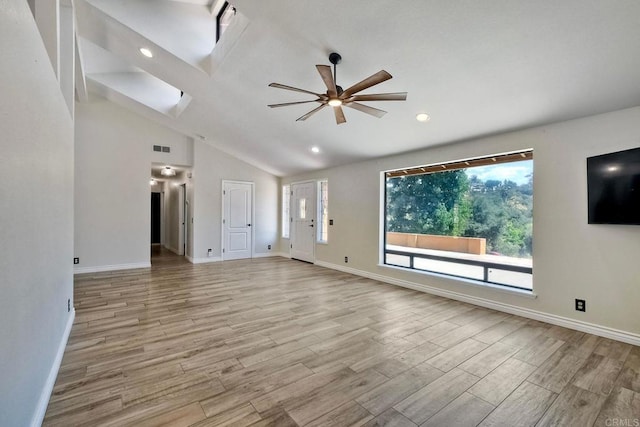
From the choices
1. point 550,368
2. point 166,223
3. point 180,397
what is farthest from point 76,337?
point 166,223

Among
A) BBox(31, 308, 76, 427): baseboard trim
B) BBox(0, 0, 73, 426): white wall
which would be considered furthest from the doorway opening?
BBox(0, 0, 73, 426): white wall

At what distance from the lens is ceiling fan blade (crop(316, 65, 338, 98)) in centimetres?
236

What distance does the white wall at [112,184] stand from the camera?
231 inches

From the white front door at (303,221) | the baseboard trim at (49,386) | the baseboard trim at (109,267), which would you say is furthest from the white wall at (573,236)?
the baseboard trim at (109,267)

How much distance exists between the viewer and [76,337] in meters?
2.88

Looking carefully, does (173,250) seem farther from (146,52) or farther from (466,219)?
(466,219)

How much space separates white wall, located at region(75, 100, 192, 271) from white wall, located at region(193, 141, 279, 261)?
101cm

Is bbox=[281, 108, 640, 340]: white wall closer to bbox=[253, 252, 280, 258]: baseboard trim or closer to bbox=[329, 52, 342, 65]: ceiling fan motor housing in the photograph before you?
bbox=[329, 52, 342, 65]: ceiling fan motor housing

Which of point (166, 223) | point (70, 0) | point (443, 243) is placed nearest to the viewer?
point (70, 0)

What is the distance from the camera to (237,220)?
778 centimetres

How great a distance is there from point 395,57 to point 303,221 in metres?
5.17

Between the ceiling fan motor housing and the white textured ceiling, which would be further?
the ceiling fan motor housing

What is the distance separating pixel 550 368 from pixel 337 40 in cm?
355

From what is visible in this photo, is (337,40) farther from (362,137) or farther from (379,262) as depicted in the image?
(379,262)
